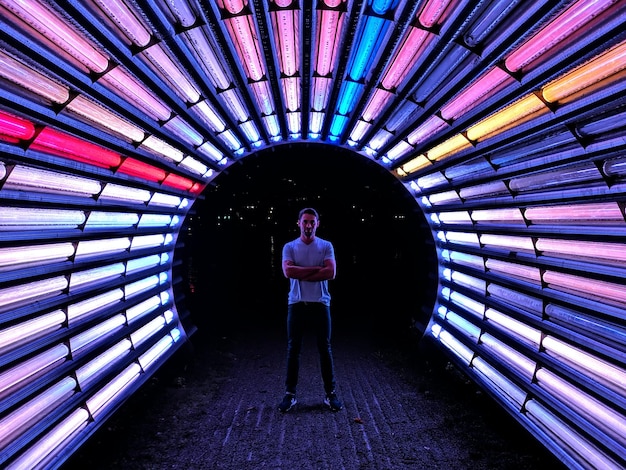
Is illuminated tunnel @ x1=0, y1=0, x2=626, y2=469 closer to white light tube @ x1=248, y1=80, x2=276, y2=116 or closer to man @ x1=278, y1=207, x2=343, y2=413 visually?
white light tube @ x1=248, y1=80, x2=276, y2=116

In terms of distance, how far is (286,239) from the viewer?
11.7 metres

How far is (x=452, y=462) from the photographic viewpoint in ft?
11.9

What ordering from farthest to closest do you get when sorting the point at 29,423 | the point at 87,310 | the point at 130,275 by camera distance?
the point at 130,275 → the point at 87,310 → the point at 29,423

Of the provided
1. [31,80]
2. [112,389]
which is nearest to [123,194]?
[31,80]

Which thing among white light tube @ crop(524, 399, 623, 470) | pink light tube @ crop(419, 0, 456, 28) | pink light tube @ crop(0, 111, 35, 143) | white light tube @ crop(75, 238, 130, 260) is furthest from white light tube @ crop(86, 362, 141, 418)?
pink light tube @ crop(419, 0, 456, 28)

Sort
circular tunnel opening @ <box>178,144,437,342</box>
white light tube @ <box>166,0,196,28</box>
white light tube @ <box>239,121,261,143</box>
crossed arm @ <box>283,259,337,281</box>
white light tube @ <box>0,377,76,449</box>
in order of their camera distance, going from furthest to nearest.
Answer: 1. circular tunnel opening @ <box>178,144,437,342</box>
2. white light tube @ <box>239,121,261,143</box>
3. crossed arm @ <box>283,259,337,281</box>
4. white light tube @ <box>0,377,76,449</box>
5. white light tube @ <box>166,0,196,28</box>

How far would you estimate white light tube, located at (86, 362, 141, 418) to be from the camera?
3686 millimetres

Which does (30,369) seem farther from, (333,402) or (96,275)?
(333,402)

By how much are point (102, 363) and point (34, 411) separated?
103cm

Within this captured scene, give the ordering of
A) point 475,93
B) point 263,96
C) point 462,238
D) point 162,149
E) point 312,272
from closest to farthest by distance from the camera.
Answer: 1. point 475,93
2. point 263,96
3. point 162,149
4. point 312,272
5. point 462,238

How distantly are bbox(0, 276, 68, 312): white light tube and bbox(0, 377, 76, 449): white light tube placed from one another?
0.75 metres

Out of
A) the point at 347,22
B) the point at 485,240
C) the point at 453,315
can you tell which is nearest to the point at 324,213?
the point at 453,315

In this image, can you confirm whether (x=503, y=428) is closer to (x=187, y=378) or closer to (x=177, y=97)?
(x=187, y=378)

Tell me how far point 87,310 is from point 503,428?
14.6 feet
